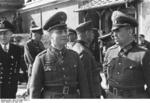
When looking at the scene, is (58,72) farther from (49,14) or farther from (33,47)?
(49,14)

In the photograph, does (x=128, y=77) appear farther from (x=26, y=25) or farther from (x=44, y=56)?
(x=26, y=25)

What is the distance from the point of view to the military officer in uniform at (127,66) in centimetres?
482

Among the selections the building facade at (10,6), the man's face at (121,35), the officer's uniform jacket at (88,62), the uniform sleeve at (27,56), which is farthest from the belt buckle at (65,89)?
the building facade at (10,6)

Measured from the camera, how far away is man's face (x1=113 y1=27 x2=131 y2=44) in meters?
4.84

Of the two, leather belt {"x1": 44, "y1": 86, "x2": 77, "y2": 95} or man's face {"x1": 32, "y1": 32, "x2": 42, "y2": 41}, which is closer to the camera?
leather belt {"x1": 44, "y1": 86, "x2": 77, "y2": 95}

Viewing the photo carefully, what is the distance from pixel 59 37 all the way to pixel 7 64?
2.34 meters

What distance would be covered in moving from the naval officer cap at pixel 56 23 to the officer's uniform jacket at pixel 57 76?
27 cm

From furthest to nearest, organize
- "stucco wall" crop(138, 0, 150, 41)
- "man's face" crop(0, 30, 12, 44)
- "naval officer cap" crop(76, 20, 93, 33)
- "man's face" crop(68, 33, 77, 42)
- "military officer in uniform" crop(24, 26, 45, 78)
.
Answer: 1. "stucco wall" crop(138, 0, 150, 41)
2. "man's face" crop(68, 33, 77, 42)
3. "military officer in uniform" crop(24, 26, 45, 78)
4. "naval officer cap" crop(76, 20, 93, 33)
5. "man's face" crop(0, 30, 12, 44)

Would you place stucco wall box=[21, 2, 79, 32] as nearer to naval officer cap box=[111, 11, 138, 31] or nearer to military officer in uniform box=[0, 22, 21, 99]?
military officer in uniform box=[0, 22, 21, 99]

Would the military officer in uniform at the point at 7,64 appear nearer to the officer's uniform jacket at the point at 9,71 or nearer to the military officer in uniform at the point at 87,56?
the officer's uniform jacket at the point at 9,71

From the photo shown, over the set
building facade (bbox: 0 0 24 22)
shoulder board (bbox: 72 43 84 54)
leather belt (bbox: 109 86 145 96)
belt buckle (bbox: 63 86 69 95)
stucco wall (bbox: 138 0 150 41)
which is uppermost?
building facade (bbox: 0 0 24 22)

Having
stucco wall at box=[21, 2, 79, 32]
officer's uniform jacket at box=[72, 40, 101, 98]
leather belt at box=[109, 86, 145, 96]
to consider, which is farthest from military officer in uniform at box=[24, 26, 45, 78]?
stucco wall at box=[21, 2, 79, 32]

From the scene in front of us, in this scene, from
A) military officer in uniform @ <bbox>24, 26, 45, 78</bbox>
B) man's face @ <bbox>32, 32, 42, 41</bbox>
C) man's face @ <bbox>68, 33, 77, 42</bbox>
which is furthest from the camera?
man's face @ <bbox>32, 32, 42, 41</bbox>

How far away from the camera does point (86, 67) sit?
6434 mm
